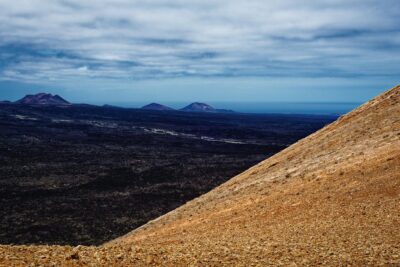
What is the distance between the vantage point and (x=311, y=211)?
19.4 m

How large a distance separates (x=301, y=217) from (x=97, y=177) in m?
50.3

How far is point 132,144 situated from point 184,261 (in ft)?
317

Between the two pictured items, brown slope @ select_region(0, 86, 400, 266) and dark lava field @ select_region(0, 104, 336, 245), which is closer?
brown slope @ select_region(0, 86, 400, 266)

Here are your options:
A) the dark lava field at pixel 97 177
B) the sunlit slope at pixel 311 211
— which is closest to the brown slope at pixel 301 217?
the sunlit slope at pixel 311 211

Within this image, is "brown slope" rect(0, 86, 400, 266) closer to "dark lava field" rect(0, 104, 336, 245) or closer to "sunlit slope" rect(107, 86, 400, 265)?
"sunlit slope" rect(107, 86, 400, 265)

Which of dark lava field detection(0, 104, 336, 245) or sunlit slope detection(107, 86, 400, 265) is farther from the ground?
sunlit slope detection(107, 86, 400, 265)

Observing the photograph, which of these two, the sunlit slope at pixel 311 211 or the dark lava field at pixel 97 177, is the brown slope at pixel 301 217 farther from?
the dark lava field at pixel 97 177

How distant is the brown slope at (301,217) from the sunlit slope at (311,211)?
0.04m

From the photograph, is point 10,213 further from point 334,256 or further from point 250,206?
point 334,256

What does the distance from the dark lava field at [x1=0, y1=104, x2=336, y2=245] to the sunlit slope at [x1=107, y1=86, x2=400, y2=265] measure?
14576 millimetres

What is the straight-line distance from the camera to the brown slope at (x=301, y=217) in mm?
11469

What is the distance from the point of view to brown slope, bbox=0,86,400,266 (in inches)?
452

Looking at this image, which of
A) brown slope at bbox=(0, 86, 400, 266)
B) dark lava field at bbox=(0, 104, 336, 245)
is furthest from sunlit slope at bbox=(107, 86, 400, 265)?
dark lava field at bbox=(0, 104, 336, 245)

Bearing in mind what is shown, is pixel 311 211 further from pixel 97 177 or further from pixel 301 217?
pixel 97 177
